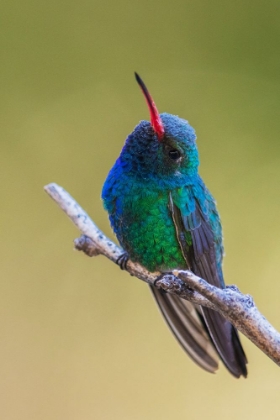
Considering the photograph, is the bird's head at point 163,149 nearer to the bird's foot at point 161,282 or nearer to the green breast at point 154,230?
the green breast at point 154,230

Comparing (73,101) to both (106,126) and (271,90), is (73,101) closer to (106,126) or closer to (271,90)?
(106,126)

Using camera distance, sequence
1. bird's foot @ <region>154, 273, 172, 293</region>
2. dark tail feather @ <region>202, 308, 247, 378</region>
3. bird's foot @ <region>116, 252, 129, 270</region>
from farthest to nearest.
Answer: bird's foot @ <region>116, 252, 129, 270</region> < dark tail feather @ <region>202, 308, 247, 378</region> < bird's foot @ <region>154, 273, 172, 293</region>

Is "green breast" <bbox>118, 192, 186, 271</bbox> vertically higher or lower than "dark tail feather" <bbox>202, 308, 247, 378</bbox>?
higher

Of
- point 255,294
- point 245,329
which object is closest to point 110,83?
point 255,294

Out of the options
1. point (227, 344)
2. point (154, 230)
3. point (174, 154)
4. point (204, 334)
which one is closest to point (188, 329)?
point (204, 334)

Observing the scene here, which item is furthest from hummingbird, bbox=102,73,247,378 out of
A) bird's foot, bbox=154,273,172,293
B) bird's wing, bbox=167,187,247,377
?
bird's foot, bbox=154,273,172,293

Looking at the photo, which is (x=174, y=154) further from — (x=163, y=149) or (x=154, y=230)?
(x=154, y=230)

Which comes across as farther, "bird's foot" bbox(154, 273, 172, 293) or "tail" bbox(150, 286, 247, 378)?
"tail" bbox(150, 286, 247, 378)

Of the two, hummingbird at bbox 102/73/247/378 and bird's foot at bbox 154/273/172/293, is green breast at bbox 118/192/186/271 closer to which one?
hummingbird at bbox 102/73/247/378
